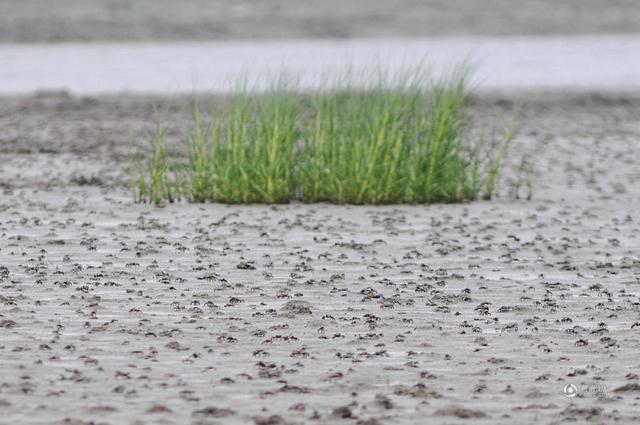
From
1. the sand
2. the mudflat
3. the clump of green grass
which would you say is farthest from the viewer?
the mudflat

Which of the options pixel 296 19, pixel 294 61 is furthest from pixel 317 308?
pixel 296 19

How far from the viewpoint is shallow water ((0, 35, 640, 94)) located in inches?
999

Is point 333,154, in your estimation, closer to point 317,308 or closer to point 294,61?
point 317,308

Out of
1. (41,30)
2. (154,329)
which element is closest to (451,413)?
(154,329)

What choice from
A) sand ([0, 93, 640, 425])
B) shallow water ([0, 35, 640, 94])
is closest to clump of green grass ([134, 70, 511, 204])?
sand ([0, 93, 640, 425])

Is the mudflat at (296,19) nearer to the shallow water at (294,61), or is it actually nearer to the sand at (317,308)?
the shallow water at (294,61)

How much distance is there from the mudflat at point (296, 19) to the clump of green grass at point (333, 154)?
21.2 m

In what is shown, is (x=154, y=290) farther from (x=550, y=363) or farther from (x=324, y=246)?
(x=550, y=363)

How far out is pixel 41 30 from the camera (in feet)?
106

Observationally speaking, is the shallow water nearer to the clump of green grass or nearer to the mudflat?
the mudflat

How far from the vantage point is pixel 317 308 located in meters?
7.22

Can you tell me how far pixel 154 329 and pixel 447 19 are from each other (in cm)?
2965

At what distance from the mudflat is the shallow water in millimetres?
435

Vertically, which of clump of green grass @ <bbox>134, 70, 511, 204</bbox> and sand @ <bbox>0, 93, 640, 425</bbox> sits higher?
clump of green grass @ <bbox>134, 70, 511, 204</bbox>
